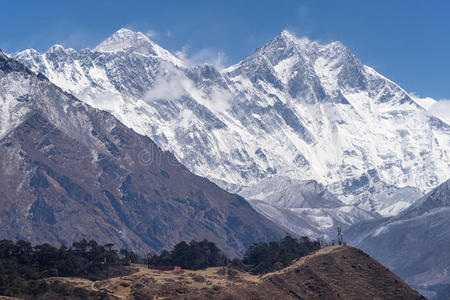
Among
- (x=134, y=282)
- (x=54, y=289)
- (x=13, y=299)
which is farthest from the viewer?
(x=134, y=282)

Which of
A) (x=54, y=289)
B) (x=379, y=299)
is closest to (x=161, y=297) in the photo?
(x=54, y=289)

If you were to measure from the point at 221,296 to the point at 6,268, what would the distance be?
48046 millimetres

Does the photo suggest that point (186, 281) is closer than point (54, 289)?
No

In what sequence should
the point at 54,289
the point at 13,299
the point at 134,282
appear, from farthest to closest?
the point at 134,282 → the point at 54,289 → the point at 13,299

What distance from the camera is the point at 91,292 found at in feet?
607

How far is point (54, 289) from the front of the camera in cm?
18250

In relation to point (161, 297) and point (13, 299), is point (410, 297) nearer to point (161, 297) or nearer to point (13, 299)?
point (161, 297)

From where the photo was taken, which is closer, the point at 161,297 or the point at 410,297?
the point at 161,297

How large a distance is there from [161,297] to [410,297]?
56.8 m

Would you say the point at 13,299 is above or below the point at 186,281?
below

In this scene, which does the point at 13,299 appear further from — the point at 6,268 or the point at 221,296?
the point at 221,296

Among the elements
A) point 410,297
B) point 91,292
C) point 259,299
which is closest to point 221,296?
point 259,299

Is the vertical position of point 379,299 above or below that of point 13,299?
above

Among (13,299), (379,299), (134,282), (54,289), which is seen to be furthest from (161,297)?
(379,299)
